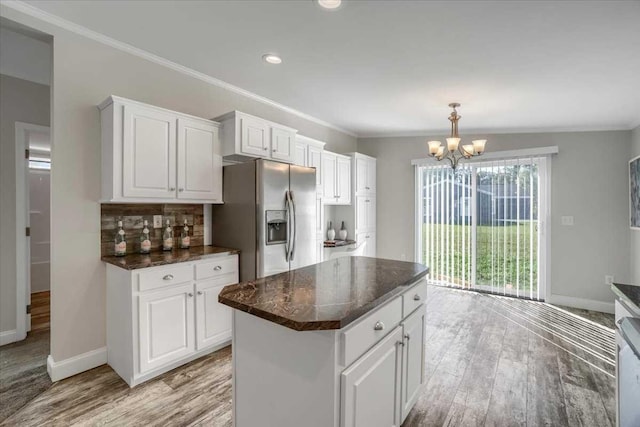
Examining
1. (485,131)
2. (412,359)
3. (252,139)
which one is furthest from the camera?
(485,131)

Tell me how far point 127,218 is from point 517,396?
11.1 feet

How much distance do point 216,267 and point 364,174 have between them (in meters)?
3.23

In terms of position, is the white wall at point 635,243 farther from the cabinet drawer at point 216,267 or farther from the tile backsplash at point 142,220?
the tile backsplash at point 142,220

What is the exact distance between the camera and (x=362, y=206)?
521 centimetres

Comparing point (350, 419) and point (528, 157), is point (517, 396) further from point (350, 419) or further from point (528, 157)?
point (528, 157)

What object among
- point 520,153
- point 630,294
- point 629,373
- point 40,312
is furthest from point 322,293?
point 520,153

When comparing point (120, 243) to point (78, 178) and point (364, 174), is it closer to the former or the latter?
point (78, 178)

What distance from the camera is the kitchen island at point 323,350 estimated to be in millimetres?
1208

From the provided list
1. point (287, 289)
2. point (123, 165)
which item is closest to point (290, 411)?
point (287, 289)

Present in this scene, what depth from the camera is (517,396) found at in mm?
2211

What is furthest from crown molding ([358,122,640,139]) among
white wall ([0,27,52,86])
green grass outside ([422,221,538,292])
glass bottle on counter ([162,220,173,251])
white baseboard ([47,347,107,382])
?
white baseboard ([47,347,107,382])

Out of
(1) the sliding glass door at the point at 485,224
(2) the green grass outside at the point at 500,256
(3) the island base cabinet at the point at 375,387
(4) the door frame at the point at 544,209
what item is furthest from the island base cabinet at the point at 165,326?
(4) the door frame at the point at 544,209

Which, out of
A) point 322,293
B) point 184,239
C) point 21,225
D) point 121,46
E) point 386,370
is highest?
point 121,46

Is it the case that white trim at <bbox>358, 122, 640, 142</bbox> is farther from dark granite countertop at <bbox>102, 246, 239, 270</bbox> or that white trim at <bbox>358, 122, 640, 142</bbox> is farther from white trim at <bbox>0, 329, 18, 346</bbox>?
white trim at <bbox>0, 329, 18, 346</bbox>
